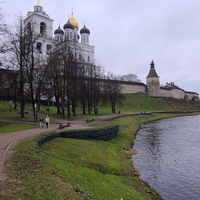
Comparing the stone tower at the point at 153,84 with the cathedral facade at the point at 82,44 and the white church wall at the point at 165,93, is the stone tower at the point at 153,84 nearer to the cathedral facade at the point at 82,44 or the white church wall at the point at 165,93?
the cathedral facade at the point at 82,44

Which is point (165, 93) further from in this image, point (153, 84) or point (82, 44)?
point (82, 44)

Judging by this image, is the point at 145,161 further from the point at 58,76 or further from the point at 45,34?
the point at 45,34

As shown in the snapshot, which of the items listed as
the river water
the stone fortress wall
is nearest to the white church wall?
the stone fortress wall

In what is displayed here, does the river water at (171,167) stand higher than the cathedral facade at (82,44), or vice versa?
the cathedral facade at (82,44)

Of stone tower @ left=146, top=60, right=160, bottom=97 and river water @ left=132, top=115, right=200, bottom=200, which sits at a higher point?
stone tower @ left=146, top=60, right=160, bottom=97

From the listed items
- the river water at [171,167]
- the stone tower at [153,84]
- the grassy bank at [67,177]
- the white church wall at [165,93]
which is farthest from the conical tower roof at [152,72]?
the grassy bank at [67,177]

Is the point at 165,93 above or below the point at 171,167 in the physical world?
above

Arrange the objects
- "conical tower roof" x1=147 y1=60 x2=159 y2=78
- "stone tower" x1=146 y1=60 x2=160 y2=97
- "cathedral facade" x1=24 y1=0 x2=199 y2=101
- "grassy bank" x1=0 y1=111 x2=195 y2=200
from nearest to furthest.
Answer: "grassy bank" x1=0 y1=111 x2=195 y2=200 → "cathedral facade" x1=24 y1=0 x2=199 y2=101 → "stone tower" x1=146 y1=60 x2=160 y2=97 → "conical tower roof" x1=147 y1=60 x2=159 y2=78

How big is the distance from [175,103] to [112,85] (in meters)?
42.0

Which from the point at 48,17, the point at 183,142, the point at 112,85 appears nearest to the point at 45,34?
the point at 48,17

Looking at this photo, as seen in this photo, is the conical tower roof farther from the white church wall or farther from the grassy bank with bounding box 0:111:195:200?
the grassy bank with bounding box 0:111:195:200

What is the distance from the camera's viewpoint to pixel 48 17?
2301 inches

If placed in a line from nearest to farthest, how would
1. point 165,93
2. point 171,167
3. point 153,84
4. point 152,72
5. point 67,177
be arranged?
point 67,177, point 171,167, point 153,84, point 152,72, point 165,93

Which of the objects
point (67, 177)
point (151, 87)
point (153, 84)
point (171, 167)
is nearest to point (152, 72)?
point (153, 84)
